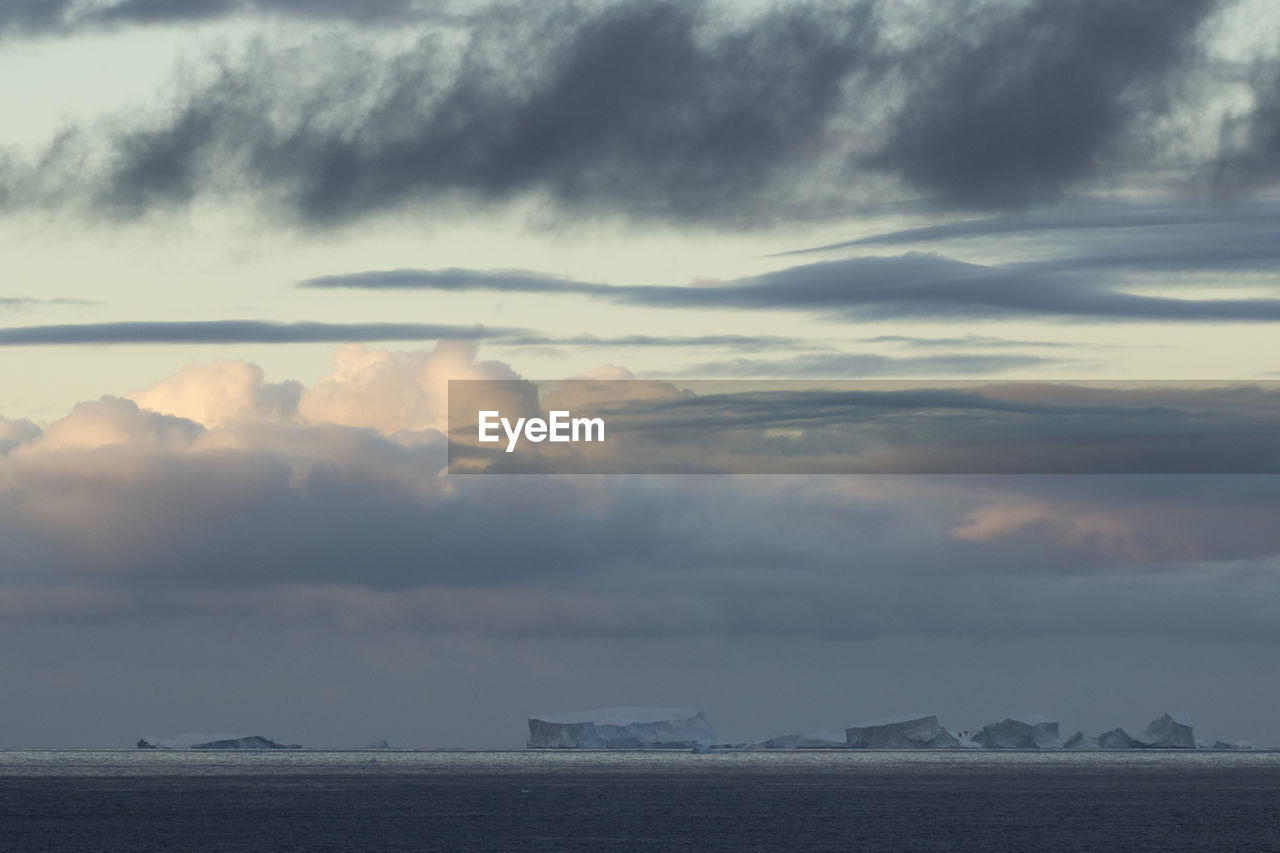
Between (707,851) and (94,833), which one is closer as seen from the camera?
(707,851)

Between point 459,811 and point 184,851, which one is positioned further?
point 459,811

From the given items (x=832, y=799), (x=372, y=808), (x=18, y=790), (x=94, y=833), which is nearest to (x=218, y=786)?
(x=18, y=790)

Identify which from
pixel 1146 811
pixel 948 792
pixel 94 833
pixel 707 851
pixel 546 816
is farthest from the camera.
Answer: pixel 948 792

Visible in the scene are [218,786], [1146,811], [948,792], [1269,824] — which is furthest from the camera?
[218,786]

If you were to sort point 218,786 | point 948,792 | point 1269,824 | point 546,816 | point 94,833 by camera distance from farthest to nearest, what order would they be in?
point 218,786 → point 948,792 → point 546,816 → point 1269,824 → point 94,833

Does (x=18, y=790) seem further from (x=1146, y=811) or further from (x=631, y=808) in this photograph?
(x=1146, y=811)

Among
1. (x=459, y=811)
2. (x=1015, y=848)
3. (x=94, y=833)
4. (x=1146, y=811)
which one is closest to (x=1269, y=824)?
(x=1146, y=811)

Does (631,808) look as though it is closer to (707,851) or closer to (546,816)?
(546,816)

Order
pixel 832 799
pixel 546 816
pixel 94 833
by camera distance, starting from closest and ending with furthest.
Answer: pixel 94 833
pixel 546 816
pixel 832 799

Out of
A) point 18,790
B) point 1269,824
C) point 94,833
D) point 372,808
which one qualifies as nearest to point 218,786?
point 18,790
